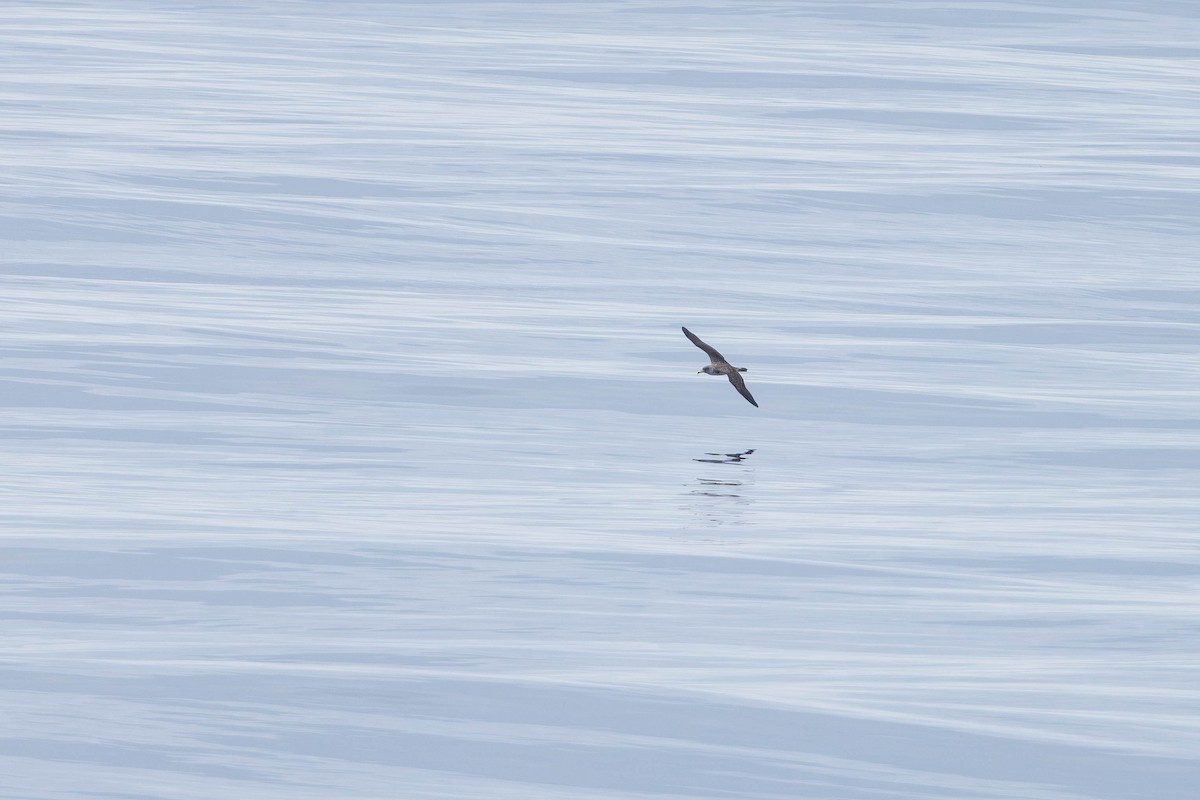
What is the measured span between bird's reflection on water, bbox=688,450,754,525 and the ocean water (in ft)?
0.18

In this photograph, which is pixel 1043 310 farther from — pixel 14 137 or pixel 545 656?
pixel 14 137

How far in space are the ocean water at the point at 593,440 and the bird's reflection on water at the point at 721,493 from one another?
0.05 m

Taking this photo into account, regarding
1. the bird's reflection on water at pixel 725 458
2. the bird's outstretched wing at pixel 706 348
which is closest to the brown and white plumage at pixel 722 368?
the bird's outstretched wing at pixel 706 348

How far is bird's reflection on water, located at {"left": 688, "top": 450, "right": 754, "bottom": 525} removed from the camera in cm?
1159

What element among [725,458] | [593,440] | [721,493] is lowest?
[721,493]

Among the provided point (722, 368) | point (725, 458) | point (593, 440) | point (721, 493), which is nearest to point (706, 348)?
point (722, 368)

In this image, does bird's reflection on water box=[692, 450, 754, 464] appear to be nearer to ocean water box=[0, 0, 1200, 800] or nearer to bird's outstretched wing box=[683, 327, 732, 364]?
ocean water box=[0, 0, 1200, 800]

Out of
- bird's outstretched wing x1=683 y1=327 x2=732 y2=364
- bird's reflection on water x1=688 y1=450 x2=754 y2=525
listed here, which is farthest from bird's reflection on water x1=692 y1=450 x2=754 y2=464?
bird's outstretched wing x1=683 y1=327 x2=732 y2=364

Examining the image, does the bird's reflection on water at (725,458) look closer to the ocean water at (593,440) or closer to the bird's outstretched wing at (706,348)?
the ocean water at (593,440)

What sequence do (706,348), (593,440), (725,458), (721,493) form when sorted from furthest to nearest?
(593,440), (706,348), (725,458), (721,493)

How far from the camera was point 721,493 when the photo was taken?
479 inches

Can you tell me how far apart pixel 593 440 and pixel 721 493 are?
1597 mm

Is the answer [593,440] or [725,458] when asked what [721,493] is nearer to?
Answer: [725,458]

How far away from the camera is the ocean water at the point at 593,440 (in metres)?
8.31
